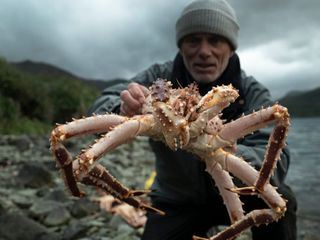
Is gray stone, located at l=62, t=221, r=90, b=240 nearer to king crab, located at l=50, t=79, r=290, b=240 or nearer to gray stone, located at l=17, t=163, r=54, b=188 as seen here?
gray stone, located at l=17, t=163, r=54, b=188

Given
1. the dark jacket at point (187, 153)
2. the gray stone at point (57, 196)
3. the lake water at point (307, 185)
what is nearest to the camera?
the dark jacket at point (187, 153)

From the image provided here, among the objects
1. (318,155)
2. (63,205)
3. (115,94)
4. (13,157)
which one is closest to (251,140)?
(115,94)


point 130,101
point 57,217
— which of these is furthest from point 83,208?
point 130,101

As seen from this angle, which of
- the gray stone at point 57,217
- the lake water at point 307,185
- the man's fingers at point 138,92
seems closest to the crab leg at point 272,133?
the man's fingers at point 138,92

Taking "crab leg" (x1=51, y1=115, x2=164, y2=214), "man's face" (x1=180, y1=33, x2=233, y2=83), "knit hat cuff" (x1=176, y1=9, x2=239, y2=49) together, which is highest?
"knit hat cuff" (x1=176, y1=9, x2=239, y2=49)

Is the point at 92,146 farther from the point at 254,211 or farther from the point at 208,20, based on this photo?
the point at 208,20

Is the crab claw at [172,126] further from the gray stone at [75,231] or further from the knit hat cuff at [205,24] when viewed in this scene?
the gray stone at [75,231]

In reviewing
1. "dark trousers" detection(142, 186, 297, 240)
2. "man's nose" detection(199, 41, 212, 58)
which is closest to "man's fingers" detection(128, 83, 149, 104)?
"man's nose" detection(199, 41, 212, 58)
